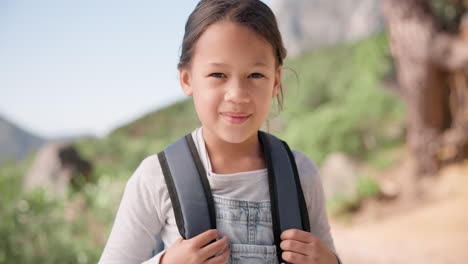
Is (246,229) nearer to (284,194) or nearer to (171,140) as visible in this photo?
(284,194)

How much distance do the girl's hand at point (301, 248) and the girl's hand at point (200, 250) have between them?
0.13 meters

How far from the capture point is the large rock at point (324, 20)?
10.0 metres

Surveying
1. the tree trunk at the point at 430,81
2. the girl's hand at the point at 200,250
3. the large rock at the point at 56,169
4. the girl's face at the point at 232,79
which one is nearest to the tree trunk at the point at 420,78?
the tree trunk at the point at 430,81

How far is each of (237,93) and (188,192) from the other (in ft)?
0.76

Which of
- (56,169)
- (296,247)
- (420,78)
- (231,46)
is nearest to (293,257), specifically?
(296,247)

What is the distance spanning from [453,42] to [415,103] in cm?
73

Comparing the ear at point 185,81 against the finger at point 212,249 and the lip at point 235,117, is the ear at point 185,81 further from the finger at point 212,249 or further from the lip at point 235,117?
the finger at point 212,249

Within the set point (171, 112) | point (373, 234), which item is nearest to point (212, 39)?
point (373, 234)

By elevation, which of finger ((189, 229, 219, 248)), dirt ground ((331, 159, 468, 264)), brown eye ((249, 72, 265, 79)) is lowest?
dirt ground ((331, 159, 468, 264))

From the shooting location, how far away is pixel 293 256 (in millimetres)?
952

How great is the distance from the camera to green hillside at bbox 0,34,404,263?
3092mm

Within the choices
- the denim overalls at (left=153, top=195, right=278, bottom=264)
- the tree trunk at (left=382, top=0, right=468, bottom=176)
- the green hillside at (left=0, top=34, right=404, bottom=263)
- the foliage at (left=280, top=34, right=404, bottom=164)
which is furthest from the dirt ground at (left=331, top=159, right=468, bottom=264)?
the denim overalls at (left=153, top=195, right=278, bottom=264)

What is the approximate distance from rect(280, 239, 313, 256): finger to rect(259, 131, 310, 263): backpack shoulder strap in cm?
3

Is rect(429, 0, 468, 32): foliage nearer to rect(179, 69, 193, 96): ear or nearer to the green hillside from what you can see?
the green hillside
